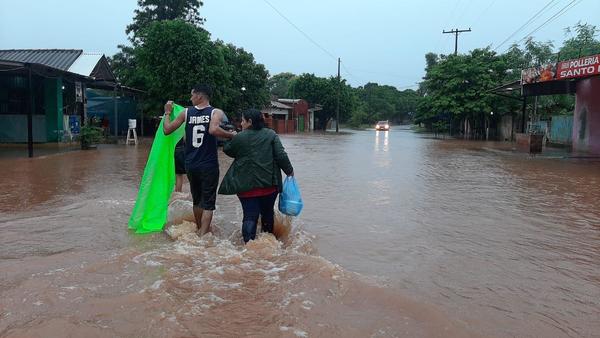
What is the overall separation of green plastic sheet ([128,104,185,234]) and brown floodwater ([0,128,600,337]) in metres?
0.23

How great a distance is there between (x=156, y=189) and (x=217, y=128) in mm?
1380

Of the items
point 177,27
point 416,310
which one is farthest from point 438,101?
point 416,310

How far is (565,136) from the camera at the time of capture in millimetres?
26141

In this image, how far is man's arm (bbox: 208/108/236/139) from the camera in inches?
205

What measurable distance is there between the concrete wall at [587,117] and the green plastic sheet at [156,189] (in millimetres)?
19307

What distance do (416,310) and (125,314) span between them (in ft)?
6.91

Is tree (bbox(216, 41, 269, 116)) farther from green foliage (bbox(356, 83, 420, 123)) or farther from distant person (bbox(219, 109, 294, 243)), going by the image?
green foliage (bbox(356, 83, 420, 123))

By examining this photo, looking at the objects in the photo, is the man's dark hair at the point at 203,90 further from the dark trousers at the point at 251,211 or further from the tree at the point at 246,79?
the tree at the point at 246,79

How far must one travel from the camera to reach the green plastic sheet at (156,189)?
6.00m

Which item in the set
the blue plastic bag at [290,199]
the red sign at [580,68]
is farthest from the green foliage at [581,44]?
the blue plastic bag at [290,199]

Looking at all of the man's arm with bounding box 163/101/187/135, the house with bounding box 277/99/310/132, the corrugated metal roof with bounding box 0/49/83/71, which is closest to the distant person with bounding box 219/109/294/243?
the man's arm with bounding box 163/101/187/135

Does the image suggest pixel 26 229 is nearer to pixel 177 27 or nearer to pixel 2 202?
pixel 2 202

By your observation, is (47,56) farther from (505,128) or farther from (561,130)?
(505,128)

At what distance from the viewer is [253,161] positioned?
5.11 metres
